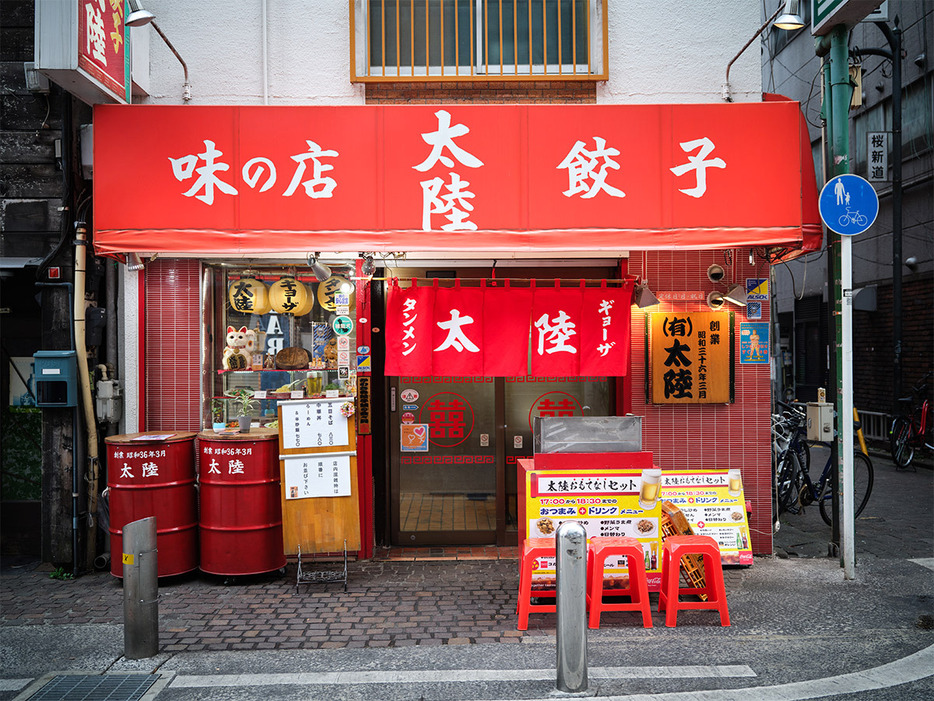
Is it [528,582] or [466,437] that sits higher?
[466,437]

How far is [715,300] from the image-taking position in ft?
25.6

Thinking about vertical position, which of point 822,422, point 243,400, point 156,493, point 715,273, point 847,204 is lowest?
point 156,493

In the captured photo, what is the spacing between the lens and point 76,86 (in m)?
6.32

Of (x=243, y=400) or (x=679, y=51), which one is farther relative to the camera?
(x=243, y=400)

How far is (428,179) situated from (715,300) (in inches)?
149

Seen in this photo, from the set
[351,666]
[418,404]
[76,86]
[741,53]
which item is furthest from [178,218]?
[741,53]

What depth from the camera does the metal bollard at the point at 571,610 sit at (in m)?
4.61

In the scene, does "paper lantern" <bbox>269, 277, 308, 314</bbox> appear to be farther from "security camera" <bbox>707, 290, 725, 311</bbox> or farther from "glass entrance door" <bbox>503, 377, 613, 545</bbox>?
"security camera" <bbox>707, 290, 725, 311</bbox>

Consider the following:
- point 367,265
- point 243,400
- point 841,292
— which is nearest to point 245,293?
point 243,400

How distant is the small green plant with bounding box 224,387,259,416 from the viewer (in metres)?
8.21

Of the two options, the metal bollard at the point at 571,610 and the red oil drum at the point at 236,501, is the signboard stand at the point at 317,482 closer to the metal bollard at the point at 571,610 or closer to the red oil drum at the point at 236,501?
the red oil drum at the point at 236,501

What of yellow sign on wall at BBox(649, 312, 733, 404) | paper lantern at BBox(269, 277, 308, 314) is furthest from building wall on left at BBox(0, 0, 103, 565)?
yellow sign on wall at BBox(649, 312, 733, 404)

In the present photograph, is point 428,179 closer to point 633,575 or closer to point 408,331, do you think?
point 408,331

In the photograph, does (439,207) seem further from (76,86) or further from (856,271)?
(856,271)
